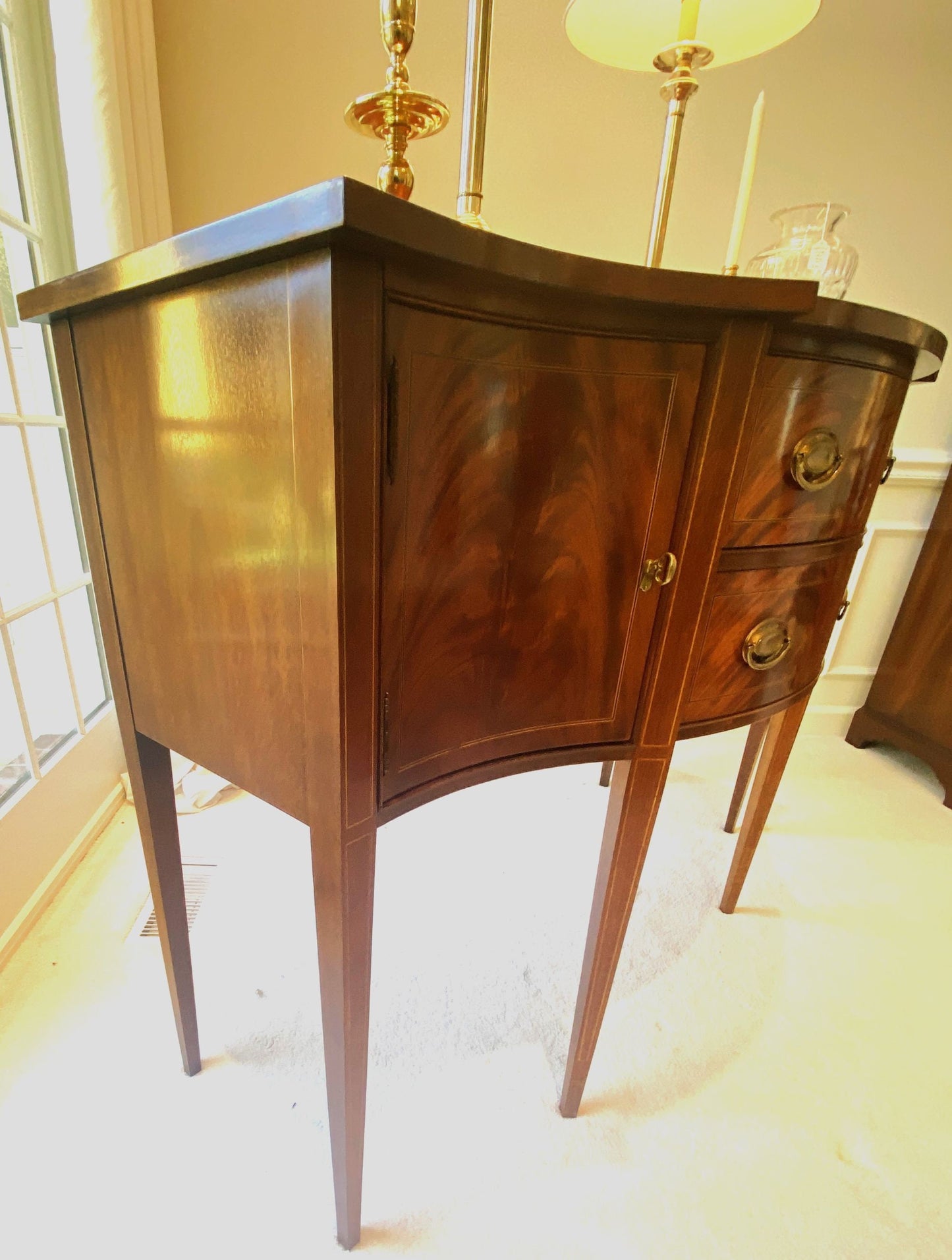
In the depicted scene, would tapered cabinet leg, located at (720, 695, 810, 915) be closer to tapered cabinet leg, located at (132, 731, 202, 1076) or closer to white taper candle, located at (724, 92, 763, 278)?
white taper candle, located at (724, 92, 763, 278)

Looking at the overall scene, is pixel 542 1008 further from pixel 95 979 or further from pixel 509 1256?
pixel 95 979

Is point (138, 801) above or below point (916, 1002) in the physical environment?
above

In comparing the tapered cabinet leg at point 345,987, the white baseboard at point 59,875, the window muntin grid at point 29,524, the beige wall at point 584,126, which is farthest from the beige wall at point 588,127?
the tapered cabinet leg at point 345,987

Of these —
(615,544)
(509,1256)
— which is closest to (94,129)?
(615,544)

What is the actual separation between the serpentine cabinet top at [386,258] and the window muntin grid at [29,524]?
65cm

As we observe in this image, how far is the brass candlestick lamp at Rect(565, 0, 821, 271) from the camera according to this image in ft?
2.19

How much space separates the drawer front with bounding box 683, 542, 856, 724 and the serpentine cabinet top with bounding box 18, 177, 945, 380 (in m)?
0.22

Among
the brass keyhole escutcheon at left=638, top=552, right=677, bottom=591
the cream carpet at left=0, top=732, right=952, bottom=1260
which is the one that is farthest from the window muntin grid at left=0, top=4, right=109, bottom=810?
the brass keyhole escutcheon at left=638, top=552, right=677, bottom=591

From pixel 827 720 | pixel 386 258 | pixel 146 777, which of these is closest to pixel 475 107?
pixel 386 258

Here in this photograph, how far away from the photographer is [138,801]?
663 mm

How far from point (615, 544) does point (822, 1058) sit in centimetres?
91

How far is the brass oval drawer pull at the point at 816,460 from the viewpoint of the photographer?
573mm

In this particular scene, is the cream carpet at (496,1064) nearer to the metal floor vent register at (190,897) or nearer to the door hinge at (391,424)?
the metal floor vent register at (190,897)

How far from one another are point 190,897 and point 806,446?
47.4 inches
